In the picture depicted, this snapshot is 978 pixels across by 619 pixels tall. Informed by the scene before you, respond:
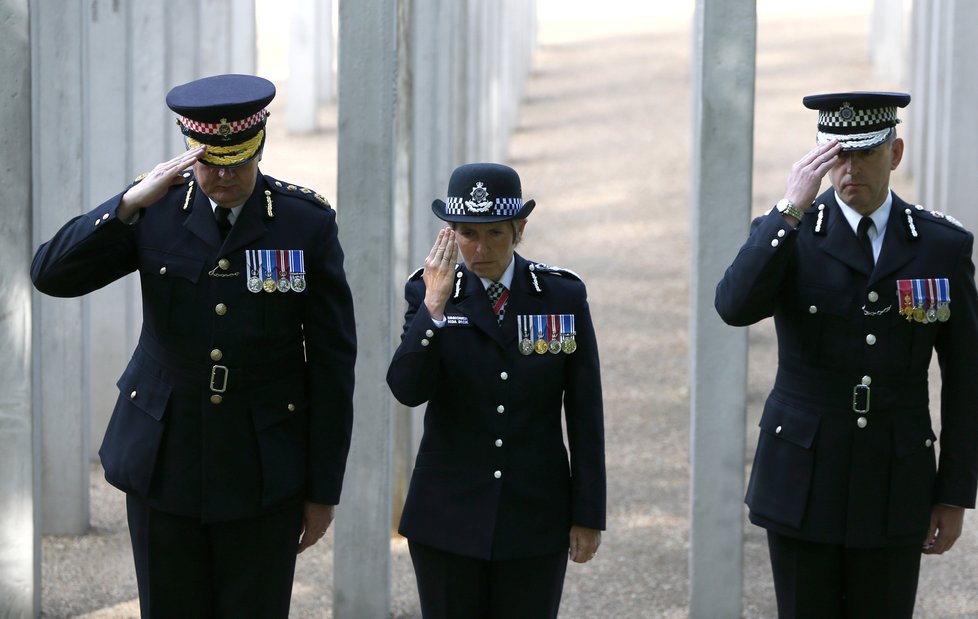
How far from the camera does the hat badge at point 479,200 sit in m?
4.50

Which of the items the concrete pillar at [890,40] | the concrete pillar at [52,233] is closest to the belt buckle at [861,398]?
the concrete pillar at [52,233]

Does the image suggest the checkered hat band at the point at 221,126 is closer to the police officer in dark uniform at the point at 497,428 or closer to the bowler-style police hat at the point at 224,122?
the bowler-style police hat at the point at 224,122

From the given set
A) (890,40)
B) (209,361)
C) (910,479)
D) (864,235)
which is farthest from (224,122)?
(890,40)

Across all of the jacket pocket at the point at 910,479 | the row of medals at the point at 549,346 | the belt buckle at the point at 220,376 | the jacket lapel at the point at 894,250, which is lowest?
the jacket pocket at the point at 910,479

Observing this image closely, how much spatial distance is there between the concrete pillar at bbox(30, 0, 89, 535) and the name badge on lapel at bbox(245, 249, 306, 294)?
3.39 metres

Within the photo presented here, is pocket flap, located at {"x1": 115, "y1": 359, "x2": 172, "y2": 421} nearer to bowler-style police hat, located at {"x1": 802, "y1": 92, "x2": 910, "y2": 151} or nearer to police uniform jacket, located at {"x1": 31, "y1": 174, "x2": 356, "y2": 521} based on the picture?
police uniform jacket, located at {"x1": 31, "y1": 174, "x2": 356, "y2": 521}

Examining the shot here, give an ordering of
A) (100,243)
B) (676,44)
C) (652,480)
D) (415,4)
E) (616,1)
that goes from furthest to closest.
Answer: (616,1), (676,44), (652,480), (415,4), (100,243)

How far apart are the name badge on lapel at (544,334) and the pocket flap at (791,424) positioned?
2.30ft

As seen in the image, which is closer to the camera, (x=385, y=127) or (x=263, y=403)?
(x=263, y=403)

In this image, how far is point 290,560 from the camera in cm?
468

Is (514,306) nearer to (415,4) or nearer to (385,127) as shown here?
(385,127)

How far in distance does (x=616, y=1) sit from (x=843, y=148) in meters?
33.5

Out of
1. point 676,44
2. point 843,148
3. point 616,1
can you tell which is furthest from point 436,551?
point 616,1

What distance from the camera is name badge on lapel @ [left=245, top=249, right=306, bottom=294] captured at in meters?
4.55
